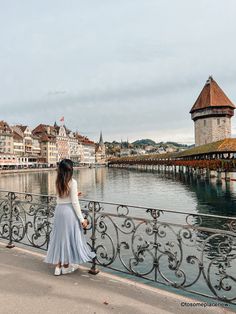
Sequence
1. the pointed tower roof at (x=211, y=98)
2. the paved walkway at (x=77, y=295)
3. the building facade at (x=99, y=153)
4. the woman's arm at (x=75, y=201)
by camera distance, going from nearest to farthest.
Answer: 1. the paved walkway at (x=77, y=295)
2. the woman's arm at (x=75, y=201)
3. the pointed tower roof at (x=211, y=98)
4. the building facade at (x=99, y=153)

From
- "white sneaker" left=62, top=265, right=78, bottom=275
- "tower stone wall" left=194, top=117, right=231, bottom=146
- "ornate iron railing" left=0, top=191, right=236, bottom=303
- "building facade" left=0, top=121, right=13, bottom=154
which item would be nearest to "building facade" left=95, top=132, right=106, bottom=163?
"building facade" left=0, top=121, right=13, bottom=154

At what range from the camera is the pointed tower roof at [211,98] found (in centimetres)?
5900

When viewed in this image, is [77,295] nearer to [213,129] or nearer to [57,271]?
[57,271]

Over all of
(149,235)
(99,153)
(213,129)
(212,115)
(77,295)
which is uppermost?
(212,115)

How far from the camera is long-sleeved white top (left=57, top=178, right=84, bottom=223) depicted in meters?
3.79

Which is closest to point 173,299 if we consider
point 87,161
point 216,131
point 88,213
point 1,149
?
point 88,213

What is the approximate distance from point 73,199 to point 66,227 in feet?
1.32

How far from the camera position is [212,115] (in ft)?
192

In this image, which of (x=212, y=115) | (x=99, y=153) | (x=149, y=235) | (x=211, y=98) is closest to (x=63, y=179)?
(x=149, y=235)

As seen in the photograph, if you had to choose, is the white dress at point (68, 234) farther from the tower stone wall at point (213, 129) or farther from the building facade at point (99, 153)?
the building facade at point (99, 153)

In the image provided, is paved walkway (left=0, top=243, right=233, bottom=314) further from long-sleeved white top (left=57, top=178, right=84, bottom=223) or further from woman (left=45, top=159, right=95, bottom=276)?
Answer: long-sleeved white top (left=57, top=178, right=84, bottom=223)

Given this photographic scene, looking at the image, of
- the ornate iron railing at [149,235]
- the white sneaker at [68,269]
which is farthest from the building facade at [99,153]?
the white sneaker at [68,269]

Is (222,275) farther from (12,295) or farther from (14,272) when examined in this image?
(14,272)

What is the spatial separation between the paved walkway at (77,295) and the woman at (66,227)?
0.82 feet
